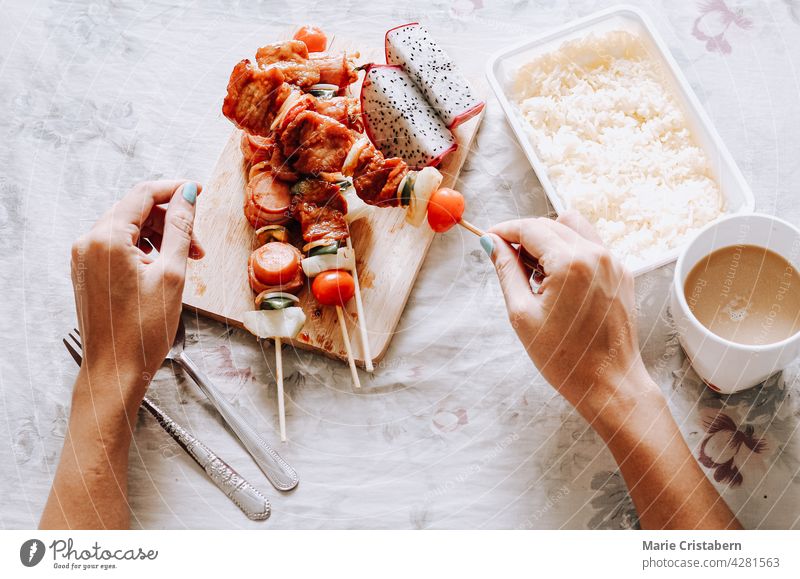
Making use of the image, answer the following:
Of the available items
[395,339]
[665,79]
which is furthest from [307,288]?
[665,79]

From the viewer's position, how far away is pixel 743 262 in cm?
138

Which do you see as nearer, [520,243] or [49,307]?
[520,243]

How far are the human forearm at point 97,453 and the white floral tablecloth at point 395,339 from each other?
2.8 inches

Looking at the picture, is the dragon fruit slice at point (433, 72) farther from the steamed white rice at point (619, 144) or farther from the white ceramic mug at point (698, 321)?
the white ceramic mug at point (698, 321)

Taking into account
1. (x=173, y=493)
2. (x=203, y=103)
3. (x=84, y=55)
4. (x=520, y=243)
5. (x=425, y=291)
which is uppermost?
(x=84, y=55)

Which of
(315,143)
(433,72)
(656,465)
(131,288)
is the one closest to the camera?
(656,465)

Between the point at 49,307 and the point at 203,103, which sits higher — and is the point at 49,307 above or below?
below

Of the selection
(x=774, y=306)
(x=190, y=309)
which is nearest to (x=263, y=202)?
(x=190, y=309)

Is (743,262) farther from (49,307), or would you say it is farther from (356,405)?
(49,307)

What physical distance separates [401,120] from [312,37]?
305 millimetres

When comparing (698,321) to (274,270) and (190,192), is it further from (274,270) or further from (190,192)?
(190,192)

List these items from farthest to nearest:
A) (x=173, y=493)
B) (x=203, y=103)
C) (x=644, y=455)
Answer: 1. (x=203, y=103)
2. (x=173, y=493)
3. (x=644, y=455)

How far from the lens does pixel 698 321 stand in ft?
4.40

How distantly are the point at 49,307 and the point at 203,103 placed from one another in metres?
0.58
